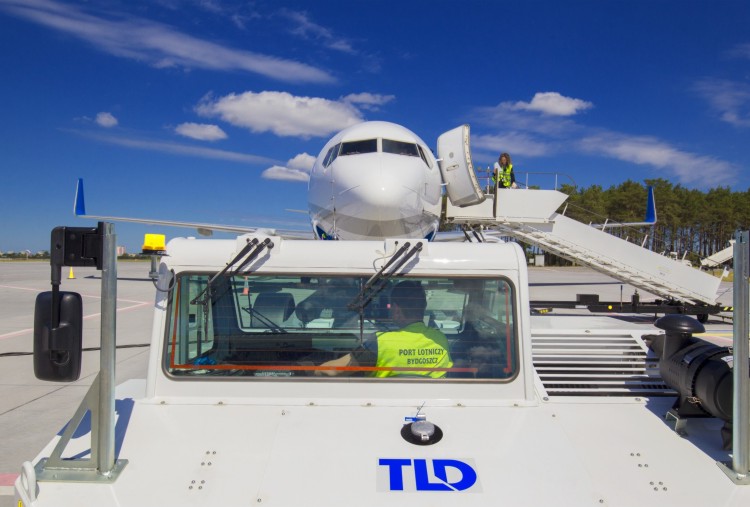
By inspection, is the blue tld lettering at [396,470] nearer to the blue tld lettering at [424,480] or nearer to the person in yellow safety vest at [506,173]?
the blue tld lettering at [424,480]

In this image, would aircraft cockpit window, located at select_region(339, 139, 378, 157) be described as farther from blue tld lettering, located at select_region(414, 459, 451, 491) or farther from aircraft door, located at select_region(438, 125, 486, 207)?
blue tld lettering, located at select_region(414, 459, 451, 491)

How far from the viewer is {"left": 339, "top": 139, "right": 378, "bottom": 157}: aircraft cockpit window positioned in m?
9.06

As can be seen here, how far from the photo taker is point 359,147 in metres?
9.16

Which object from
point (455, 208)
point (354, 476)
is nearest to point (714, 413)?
point (354, 476)

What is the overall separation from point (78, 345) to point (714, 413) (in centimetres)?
277

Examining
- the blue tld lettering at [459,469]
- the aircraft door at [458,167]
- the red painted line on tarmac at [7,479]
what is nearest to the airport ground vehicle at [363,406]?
the blue tld lettering at [459,469]

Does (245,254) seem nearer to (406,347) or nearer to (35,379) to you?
(406,347)

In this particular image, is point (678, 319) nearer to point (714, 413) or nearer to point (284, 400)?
point (714, 413)

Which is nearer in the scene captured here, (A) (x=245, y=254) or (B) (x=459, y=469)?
(B) (x=459, y=469)

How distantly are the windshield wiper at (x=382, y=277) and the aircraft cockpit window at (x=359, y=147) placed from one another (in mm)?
6362

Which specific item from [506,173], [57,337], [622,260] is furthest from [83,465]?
[622,260]

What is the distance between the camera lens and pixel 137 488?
2.09 meters

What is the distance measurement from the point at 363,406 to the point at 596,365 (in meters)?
1.57

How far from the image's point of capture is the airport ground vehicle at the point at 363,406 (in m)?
2.11
